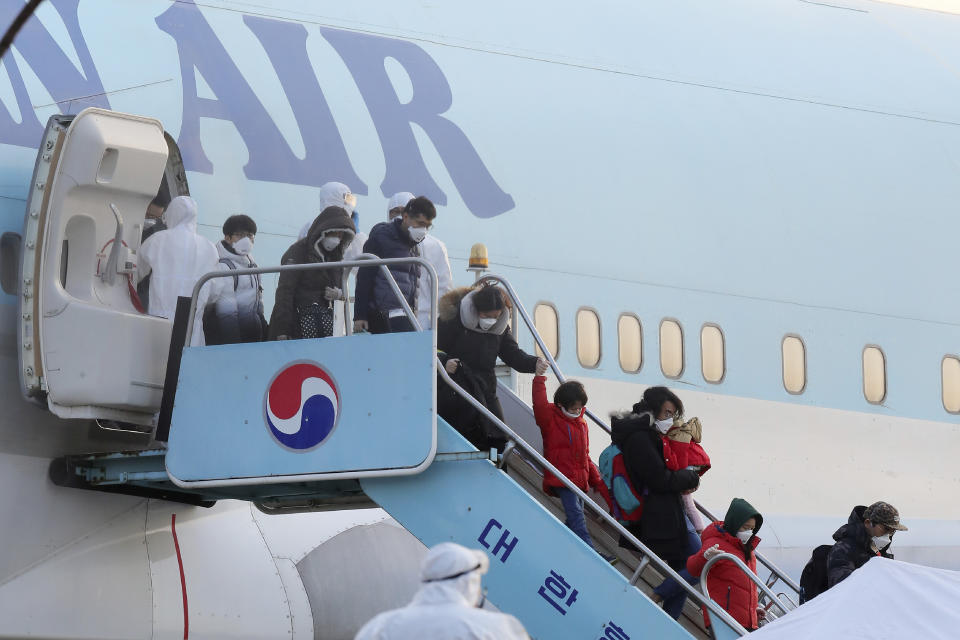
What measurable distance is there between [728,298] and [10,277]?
5.38 m

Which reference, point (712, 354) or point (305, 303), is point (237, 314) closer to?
point (305, 303)

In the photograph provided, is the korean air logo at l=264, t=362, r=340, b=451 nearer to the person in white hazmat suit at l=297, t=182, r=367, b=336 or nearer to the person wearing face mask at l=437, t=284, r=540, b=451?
the person wearing face mask at l=437, t=284, r=540, b=451

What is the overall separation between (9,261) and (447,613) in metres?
5.35

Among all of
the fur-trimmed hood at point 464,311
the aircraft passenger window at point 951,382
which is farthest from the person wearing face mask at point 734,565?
the aircraft passenger window at point 951,382

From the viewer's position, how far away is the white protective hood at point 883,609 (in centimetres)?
515

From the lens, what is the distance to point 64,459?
840 centimetres

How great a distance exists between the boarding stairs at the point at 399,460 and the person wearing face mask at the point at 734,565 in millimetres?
221

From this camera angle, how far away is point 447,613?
3904 millimetres

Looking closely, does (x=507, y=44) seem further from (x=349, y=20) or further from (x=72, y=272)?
(x=72, y=272)

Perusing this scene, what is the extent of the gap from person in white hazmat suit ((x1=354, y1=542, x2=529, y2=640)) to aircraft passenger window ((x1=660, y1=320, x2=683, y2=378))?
708 cm

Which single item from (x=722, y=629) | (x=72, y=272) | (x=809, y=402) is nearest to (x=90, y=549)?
(x=72, y=272)

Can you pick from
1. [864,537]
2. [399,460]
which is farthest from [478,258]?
[864,537]

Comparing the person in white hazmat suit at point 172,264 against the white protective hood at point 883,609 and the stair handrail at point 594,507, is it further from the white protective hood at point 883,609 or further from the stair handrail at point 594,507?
the white protective hood at point 883,609

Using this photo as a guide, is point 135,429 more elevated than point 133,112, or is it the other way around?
point 133,112
